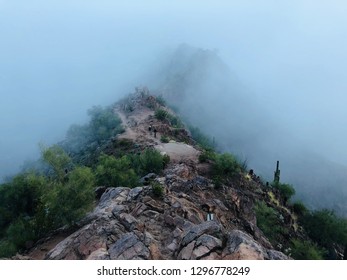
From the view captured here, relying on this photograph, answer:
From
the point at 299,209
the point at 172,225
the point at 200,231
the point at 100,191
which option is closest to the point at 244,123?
the point at 299,209

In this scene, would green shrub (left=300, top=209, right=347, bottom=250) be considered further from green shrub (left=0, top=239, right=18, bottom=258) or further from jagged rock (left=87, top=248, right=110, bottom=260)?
green shrub (left=0, top=239, right=18, bottom=258)

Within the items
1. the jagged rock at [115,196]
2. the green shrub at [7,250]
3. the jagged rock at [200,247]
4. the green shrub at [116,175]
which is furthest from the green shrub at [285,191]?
the green shrub at [7,250]

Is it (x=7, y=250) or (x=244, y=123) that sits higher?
(x=7, y=250)

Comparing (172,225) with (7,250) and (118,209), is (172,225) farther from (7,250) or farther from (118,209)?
(7,250)

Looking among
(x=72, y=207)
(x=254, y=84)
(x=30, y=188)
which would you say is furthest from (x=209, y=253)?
(x=254, y=84)

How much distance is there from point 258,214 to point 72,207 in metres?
18.8

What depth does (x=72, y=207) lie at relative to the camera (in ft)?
65.8

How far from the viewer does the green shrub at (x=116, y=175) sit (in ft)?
92.3

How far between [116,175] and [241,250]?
16643 mm

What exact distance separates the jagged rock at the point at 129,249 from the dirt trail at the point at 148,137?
2487 cm

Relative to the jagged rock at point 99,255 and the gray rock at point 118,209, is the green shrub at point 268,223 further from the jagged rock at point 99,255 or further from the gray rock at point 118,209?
the jagged rock at point 99,255

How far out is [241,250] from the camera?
14.0 meters

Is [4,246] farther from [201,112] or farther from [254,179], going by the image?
[201,112]

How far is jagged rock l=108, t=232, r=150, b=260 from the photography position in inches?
583
